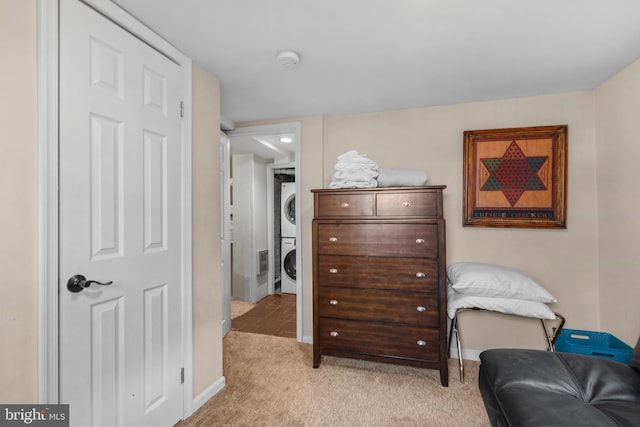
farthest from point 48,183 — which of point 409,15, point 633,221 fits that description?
point 633,221

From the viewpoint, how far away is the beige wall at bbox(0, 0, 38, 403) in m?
1.06

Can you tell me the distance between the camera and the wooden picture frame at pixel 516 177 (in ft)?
8.04

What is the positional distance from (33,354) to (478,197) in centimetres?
296

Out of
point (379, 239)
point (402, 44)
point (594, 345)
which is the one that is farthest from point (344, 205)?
point (594, 345)

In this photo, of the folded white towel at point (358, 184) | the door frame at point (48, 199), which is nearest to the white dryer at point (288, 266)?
the folded white towel at point (358, 184)

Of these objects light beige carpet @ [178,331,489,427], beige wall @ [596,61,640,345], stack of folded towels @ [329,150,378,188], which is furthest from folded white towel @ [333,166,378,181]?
beige wall @ [596,61,640,345]

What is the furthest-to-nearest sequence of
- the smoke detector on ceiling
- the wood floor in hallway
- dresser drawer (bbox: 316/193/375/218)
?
the wood floor in hallway, dresser drawer (bbox: 316/193/375/218), the smoke detector on ceiling

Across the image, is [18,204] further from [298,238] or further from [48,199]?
[298,238]

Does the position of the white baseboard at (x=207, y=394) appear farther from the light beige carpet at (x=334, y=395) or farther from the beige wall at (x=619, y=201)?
the beige wall at (x=619, y=201)

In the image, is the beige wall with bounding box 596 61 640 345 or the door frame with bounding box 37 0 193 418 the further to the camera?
the beige wall with bounding box 596 61 640 345

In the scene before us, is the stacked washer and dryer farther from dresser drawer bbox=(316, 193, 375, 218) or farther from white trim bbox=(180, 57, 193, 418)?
white trim bbox=(180, 57, 193, 418)

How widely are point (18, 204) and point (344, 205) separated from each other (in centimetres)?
184

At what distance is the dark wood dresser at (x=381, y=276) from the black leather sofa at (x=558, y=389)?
2.13 feet

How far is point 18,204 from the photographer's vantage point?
1103 millimetres
